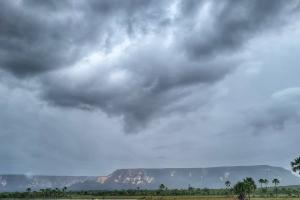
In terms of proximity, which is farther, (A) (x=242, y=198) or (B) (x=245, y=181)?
(B) (x=245, y=181)

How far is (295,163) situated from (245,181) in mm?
42505

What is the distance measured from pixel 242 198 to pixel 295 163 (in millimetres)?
25777

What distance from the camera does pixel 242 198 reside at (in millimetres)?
163250

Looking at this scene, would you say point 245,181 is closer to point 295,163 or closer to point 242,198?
point 242,198

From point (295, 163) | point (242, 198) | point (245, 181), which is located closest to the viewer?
point (295, 163)

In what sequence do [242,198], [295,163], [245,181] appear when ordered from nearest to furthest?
[295,163], [242,198], [245,181]

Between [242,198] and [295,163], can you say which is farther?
[242,198]

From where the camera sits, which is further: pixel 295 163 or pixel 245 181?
pixel 245 181

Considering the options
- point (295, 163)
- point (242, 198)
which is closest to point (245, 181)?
point (242, 198)

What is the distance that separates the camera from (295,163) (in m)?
152

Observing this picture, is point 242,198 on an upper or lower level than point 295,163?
lower
